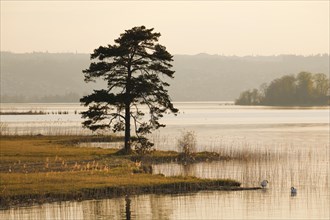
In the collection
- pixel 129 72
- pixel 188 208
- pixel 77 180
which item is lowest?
pixel 188 208

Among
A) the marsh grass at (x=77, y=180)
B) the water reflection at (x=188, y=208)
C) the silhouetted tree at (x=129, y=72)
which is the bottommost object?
the water reflection at (x=188, y=208)

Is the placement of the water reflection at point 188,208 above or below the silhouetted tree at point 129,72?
below

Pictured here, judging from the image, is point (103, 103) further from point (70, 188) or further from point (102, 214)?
point (102, 214)

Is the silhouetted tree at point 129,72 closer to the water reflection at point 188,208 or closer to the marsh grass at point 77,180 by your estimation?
the marsh grass at point 77,180

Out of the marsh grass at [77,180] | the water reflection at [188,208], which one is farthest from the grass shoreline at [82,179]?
the water reflection at [188,208]

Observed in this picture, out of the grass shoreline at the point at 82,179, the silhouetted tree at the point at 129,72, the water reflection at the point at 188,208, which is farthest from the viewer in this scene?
the silhouetted tree at the point at 129,72

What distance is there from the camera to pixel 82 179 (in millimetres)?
45688

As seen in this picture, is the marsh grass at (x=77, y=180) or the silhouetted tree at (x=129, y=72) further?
the silhouetted tree at (x=129, y=72)

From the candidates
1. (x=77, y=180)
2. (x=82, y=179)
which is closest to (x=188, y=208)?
(x=77, y=180)

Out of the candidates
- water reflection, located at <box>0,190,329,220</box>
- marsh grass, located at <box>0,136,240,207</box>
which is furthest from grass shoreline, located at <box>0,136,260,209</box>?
water reflection, located at <box>0,190,329,220</box>

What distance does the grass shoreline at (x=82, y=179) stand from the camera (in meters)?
41.2

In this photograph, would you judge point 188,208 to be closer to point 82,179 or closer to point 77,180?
point 77,180

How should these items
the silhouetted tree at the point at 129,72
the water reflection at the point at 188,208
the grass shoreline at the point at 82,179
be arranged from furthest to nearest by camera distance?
the silhouetted tree at the point at 129,72
the grass shoreline at the point at 82,179
the water reflection at the point at 188,208

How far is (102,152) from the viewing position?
68.1 meters
